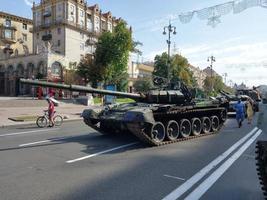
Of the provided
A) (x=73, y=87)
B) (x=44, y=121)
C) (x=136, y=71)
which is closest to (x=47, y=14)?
(x=136, y=71)

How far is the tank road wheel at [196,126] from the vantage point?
13.4 meters

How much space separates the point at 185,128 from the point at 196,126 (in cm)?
88

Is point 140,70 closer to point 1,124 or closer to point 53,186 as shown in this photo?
point 1,124

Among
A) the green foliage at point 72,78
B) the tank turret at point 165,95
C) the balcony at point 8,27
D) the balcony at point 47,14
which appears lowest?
the tank turret at point 165,95

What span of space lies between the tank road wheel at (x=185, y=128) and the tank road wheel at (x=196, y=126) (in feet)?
1.02

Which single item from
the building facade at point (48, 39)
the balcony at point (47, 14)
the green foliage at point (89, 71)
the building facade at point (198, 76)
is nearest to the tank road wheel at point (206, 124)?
the green foliage at point (89, 71)

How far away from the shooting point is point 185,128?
1300 centimetres

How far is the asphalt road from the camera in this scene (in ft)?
20.4

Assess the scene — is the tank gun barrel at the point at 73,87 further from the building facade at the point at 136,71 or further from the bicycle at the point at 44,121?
the building facade at the point at 136,71

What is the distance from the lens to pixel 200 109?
13.7 metres

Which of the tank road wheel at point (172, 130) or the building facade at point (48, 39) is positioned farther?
the building facade at point (48, 39)

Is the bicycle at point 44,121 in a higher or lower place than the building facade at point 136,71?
lower

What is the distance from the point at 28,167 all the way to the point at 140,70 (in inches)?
3295

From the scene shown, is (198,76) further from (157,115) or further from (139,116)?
(139,116)
